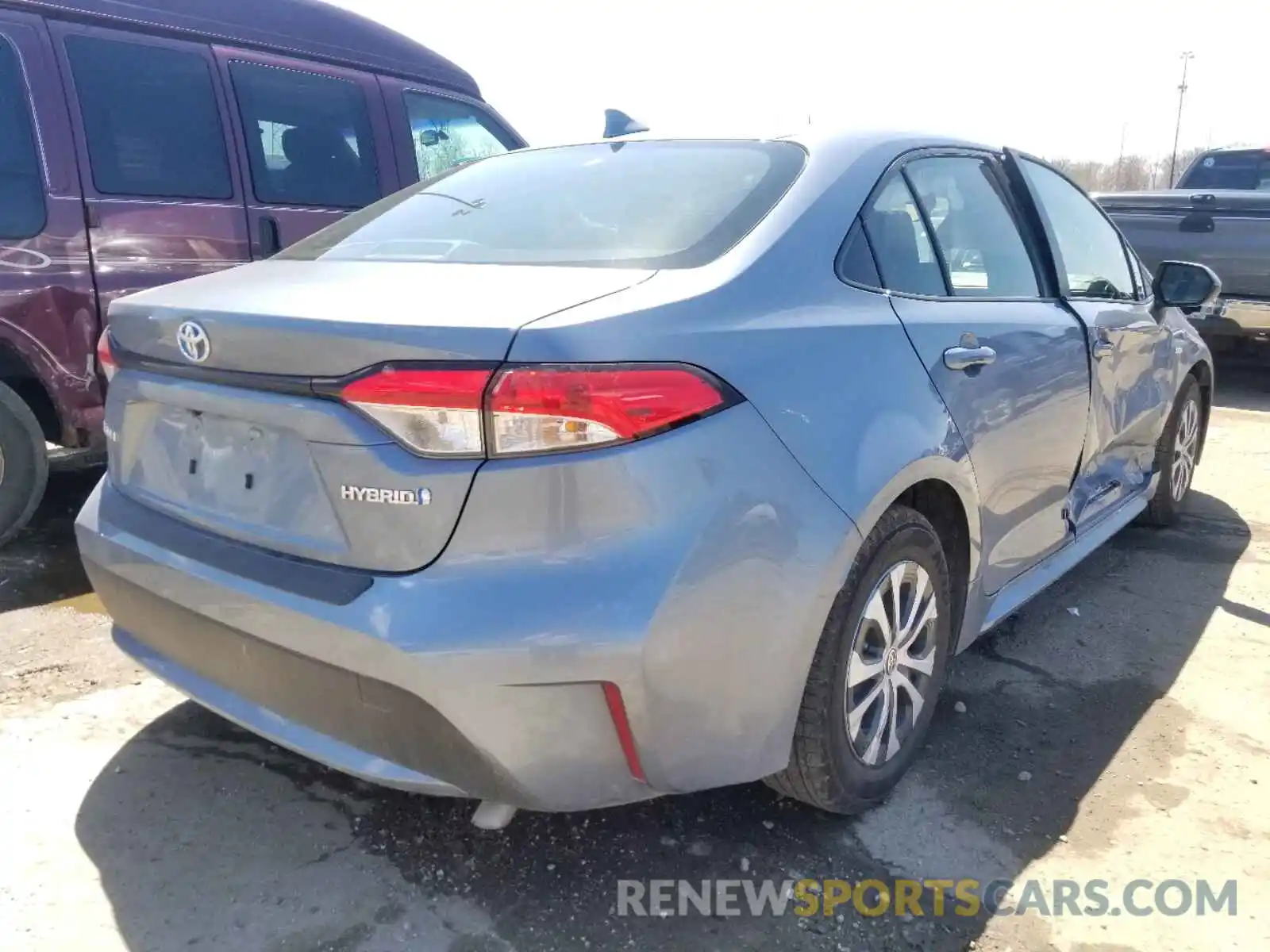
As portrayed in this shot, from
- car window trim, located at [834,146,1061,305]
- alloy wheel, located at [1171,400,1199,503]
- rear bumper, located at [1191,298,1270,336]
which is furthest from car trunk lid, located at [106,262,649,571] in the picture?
rear bumper, located at [1191,298,1270,336]

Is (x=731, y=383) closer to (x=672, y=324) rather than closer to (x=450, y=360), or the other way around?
(x=672, y=324)

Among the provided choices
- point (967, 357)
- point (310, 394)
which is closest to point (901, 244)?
point (967, 357)

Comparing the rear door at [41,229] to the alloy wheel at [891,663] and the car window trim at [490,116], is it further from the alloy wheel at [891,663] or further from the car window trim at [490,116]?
the alloy wheel at [891,663]

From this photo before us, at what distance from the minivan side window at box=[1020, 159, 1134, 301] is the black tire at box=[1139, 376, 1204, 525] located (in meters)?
0.78

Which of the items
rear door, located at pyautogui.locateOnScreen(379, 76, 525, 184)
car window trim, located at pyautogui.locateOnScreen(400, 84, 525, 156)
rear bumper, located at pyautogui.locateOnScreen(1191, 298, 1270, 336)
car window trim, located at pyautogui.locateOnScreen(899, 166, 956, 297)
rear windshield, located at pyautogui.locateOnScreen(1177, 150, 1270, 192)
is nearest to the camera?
car window trim, located at pyautogui.locateOnScreen(899, 166, 956, 297)

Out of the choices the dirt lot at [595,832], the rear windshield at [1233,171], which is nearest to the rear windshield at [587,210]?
the dirt lot at [595,832]

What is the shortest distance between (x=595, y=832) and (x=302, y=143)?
3.84 meters

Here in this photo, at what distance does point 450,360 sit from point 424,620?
441 millimetres

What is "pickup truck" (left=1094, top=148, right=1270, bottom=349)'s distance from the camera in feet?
24.1

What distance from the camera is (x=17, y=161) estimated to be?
3.83 meters

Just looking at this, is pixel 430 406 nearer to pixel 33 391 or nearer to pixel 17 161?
pixel 17 161

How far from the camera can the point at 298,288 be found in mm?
2055

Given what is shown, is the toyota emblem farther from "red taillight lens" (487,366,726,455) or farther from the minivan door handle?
the minivan door handle

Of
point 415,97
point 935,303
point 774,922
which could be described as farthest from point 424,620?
point 415,97
